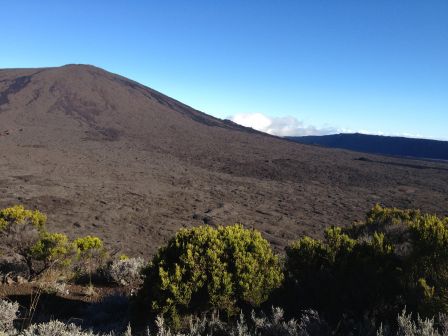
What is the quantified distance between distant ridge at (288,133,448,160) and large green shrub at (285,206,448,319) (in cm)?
5196

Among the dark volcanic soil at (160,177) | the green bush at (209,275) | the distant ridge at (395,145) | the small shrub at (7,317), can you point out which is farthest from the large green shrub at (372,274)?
the distant ridge at (395,145)

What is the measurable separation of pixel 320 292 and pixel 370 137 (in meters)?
79.9

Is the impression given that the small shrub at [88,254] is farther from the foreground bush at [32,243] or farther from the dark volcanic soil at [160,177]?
the dark volcanic soil at [160,177]

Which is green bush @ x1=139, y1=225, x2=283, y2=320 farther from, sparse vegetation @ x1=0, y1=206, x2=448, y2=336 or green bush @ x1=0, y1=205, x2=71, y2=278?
green bush @ x1=0, y1=205, x2=71, y2=278

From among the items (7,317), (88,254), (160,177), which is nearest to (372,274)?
(7,317)

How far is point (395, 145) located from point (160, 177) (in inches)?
2316

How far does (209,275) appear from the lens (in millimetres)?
3873

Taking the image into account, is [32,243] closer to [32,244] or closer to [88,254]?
[32,244]

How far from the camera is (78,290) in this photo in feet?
17.8

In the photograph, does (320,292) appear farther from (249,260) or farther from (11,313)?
(11,313)

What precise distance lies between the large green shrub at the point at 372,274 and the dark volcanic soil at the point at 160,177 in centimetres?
672

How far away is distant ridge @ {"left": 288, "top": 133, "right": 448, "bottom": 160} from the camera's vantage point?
6388 cm

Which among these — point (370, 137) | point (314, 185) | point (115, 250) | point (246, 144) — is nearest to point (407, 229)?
point (115, 250)

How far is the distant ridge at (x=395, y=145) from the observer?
210ft
